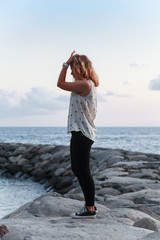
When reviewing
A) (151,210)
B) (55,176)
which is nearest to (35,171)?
(55,176)

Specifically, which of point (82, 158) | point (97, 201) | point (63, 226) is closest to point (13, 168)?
point (97, 201)

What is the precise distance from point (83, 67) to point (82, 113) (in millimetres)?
434

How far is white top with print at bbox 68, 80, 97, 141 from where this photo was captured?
3357 mm

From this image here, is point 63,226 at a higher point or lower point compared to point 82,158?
lower

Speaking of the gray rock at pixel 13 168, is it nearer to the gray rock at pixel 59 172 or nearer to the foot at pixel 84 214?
the gray rock at pixel 59 172

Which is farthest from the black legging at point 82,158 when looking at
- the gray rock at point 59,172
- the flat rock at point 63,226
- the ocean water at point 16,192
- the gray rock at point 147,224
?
the gray rock at point 59,172

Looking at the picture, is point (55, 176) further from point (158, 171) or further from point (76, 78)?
point (76, 78)

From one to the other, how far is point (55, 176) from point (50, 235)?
6235mm

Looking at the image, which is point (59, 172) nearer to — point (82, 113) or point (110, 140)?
point (82, 113)

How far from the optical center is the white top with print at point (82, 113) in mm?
3357

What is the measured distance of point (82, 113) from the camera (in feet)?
11.1

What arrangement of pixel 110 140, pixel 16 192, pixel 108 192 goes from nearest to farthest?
pixel 108 192 → pixel 16 192 → pixel 110 140

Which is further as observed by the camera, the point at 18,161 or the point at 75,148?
the point at 18,161

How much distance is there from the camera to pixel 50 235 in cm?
278
